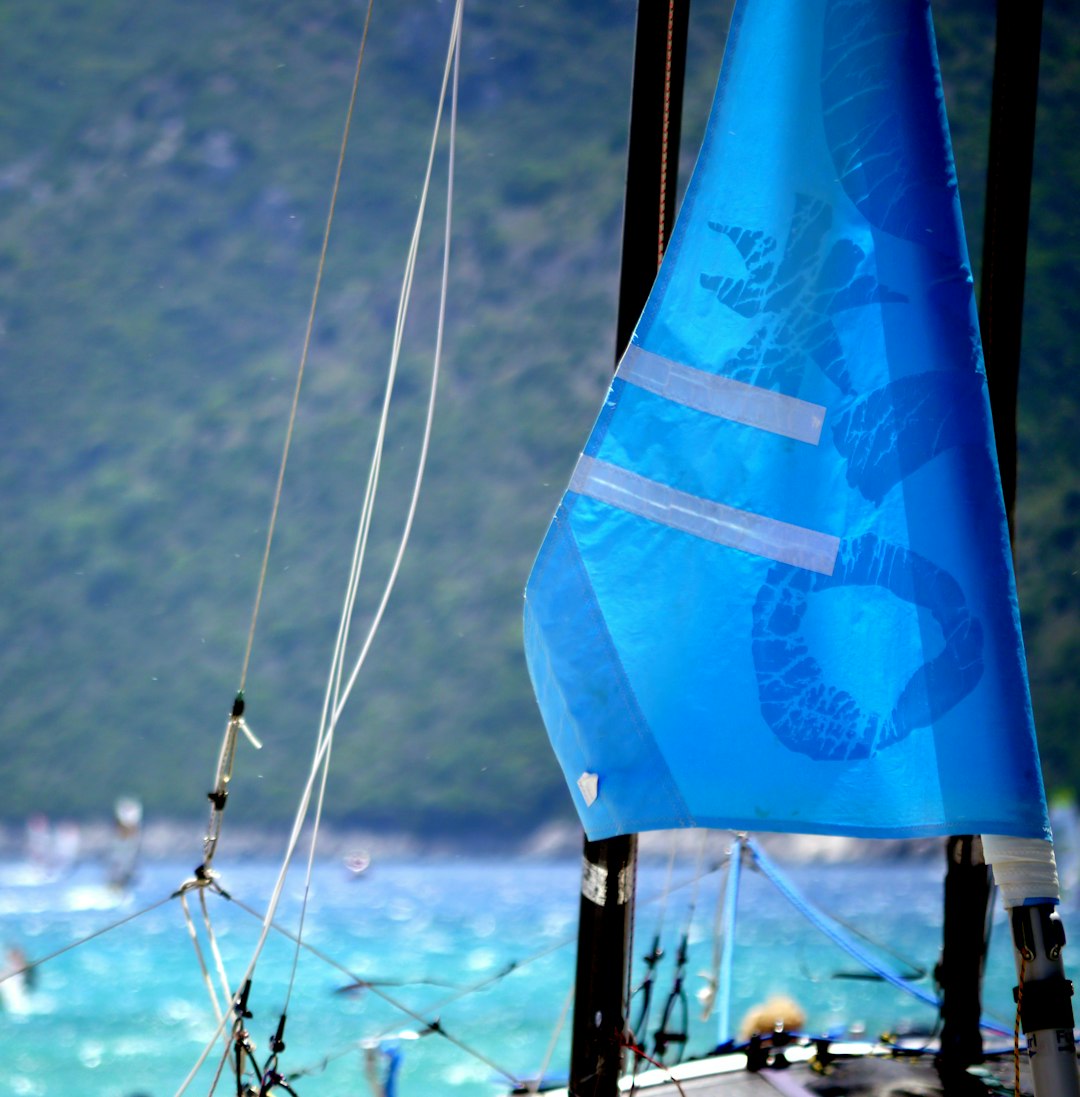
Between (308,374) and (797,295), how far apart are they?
7.85 m

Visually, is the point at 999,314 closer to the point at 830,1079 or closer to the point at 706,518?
the point at 706,518

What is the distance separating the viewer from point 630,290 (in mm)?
1532

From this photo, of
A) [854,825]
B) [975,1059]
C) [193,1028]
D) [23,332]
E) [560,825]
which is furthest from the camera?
[23,332]

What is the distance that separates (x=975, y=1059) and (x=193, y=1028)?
380cm

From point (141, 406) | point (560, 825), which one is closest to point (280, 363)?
point (141, 406)

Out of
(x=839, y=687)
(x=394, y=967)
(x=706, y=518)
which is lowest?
(x=394, y=967)

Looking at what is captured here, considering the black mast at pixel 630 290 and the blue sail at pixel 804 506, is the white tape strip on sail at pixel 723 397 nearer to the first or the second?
the blue sail at pixel 804 506

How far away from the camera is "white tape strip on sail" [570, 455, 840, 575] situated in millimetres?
1185

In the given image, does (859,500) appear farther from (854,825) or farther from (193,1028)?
(193,1028)

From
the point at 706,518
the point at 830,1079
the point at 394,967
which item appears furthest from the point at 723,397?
the point at 394,967

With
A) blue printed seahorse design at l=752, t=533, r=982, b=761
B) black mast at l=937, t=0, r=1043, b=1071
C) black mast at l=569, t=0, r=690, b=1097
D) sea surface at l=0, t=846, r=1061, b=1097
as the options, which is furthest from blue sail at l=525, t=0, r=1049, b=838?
sea surface at l=0, t=846, r=1061, b=1097

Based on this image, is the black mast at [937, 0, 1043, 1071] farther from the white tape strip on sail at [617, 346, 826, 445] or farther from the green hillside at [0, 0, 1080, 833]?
the green hillside at [0, 0, 1080, 833]

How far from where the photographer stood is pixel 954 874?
2021 millimetres

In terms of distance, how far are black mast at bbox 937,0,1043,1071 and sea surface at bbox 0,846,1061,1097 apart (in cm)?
185
